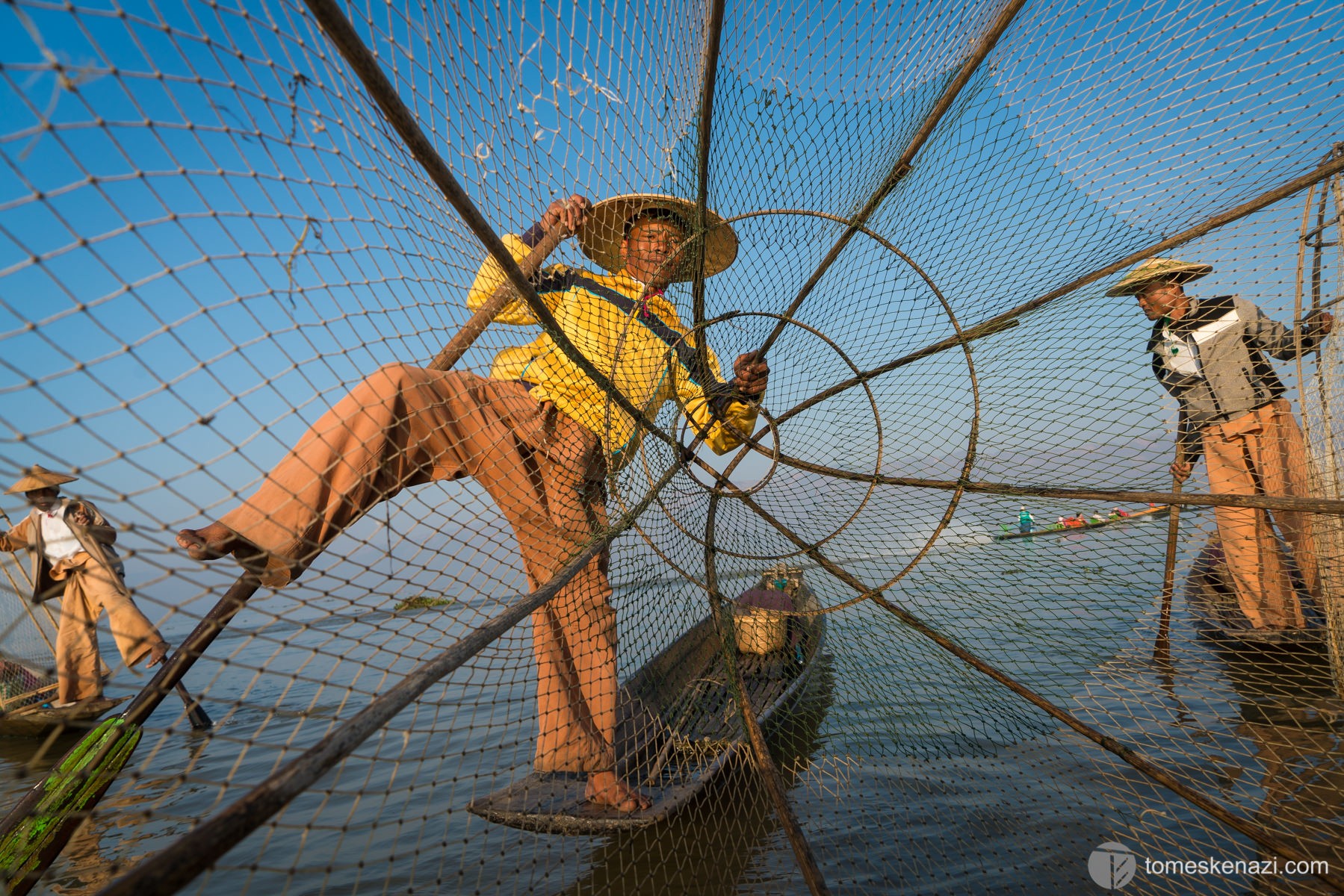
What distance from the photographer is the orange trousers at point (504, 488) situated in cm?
177

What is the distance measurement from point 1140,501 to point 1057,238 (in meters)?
1.34

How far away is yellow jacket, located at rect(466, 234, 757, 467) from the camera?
8.16 ft

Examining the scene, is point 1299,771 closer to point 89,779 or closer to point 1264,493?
point 1264,493

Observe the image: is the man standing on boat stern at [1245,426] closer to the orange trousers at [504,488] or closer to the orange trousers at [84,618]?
the orange trousers at [504,488]

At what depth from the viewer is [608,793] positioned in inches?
104

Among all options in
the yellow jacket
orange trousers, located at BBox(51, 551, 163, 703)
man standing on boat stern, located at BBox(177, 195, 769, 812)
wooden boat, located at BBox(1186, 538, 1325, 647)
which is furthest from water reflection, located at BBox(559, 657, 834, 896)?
orange trousers, located at BBox(51, 551, 163, 703)

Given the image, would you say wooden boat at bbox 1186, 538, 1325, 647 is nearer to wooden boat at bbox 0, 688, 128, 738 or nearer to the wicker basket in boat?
the wicker basket in boat

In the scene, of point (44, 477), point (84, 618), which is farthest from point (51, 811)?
point (84, 618)

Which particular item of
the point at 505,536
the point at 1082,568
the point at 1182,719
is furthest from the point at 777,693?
the point at 505,536

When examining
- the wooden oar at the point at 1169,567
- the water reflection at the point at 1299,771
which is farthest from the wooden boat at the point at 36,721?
the water reflection at the point at 1299,771

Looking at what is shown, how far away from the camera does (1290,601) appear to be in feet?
11.6

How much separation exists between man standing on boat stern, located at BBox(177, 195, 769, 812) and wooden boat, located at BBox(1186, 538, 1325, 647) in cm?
264

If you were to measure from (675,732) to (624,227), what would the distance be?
7.95 ft

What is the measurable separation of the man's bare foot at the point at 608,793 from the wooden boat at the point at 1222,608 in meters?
2.62
